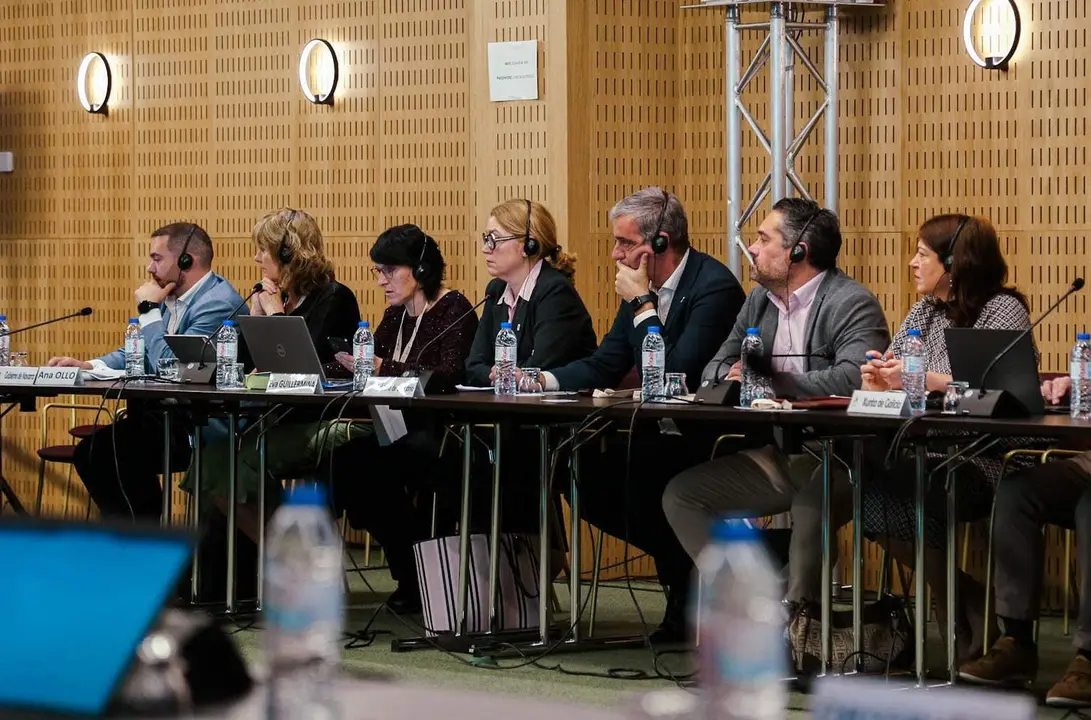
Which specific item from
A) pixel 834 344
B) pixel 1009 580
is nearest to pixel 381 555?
pixel 834 344

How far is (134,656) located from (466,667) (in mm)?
3302

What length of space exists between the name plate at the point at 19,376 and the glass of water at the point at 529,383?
5.52ft

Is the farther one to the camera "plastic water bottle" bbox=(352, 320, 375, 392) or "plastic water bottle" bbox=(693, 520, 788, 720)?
"plastic water bottle" bbox=(352, 320, 375, 392)

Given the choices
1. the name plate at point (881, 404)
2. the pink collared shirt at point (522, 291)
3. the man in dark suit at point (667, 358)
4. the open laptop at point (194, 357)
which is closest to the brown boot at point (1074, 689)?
the name plate at point (881, 404)

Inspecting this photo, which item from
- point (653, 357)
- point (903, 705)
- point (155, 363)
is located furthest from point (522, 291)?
point (903, 705)

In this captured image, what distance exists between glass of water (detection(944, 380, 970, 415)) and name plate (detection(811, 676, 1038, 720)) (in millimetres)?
2695

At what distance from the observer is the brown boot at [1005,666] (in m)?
4.15

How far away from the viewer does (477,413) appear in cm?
456

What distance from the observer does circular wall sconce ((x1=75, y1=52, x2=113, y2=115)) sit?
25.8ft

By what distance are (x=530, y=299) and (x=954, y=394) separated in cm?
169

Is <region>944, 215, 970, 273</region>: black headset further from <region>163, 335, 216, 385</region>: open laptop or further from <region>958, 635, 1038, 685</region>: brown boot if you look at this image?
<region>163, 335, 216, 385</region>: open laptop

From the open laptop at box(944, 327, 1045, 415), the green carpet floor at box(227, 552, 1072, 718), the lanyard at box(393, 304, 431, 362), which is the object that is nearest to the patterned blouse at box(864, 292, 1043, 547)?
the open laptop at box(944, 327, 1045, 415)

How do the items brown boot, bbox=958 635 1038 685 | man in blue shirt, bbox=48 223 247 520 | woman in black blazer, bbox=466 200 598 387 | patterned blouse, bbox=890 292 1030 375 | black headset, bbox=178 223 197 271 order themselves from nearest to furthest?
brown boot, bbox=958 635 1038 685 → patterned blouse, bbox=890 292 1030 375 → woman in black blazer, bbox=466 200 598 387 → man in blue shirt, bbox=48 223 247 520 → black headset, bbox=178 223 197 271

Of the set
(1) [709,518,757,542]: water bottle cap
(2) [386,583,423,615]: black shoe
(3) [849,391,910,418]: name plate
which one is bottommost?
(2) [386,583,423,615]: black shoe
